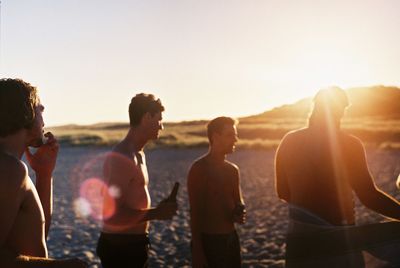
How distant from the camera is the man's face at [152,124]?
4.66m

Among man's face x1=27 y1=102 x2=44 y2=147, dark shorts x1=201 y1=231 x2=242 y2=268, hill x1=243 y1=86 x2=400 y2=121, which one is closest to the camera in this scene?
man's face x1=27 y1=102 x2=44 y2=147

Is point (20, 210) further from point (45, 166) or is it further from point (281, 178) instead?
point (281, 178)

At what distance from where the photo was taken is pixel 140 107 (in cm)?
466

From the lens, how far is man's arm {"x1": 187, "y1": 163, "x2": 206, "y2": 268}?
5035 mm

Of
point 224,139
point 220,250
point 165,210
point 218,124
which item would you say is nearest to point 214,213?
point 220,250

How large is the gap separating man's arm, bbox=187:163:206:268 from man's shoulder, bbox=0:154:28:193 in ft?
9.02

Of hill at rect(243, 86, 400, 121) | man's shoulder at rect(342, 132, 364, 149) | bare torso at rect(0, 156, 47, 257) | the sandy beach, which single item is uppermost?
hill at rect(243, 86, 400, 121)

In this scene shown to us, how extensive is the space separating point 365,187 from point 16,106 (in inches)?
106

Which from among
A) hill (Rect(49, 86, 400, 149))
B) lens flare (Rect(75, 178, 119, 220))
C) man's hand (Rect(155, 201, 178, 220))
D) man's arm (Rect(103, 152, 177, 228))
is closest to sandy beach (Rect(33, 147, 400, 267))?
lens flare (Rect(75, 178, 119, 220))

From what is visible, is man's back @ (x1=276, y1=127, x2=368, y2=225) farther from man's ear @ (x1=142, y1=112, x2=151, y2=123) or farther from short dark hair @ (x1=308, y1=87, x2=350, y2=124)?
man's ear @ (x1=142, y1=112, x2=151, y2=123)

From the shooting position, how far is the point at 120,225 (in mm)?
4316

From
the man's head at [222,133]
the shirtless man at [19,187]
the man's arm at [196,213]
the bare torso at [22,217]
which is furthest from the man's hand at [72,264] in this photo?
the man's head at [222,133]

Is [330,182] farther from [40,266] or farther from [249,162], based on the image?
[249,162]

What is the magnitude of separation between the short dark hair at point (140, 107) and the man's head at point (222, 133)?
0.85 m
